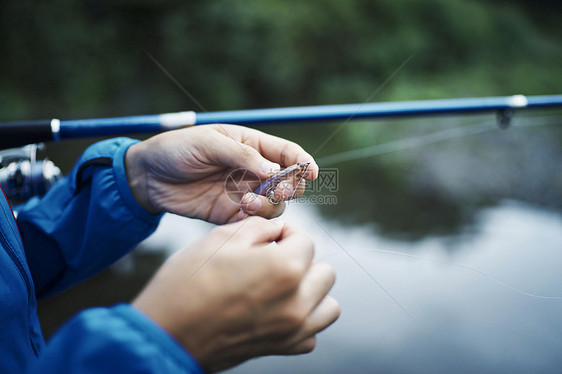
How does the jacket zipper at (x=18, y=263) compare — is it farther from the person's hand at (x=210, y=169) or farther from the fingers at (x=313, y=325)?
the fingers at (x=313, y=325)

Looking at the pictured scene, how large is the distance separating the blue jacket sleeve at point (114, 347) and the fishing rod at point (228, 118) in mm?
580

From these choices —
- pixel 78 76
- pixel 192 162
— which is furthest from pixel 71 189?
pixel 78 76

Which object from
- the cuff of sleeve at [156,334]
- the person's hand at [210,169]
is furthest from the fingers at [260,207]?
the cuff of sleeve at [156,334]

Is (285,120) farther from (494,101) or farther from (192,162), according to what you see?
(494,101)

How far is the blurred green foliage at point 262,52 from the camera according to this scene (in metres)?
2.25

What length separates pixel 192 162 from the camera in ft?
2.18

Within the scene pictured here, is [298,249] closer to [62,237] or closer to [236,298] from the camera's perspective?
[236,298]

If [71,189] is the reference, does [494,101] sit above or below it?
above

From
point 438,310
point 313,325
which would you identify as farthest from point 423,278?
point 313,325

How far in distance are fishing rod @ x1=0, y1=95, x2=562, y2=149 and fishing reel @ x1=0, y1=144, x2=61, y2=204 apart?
0.05 m

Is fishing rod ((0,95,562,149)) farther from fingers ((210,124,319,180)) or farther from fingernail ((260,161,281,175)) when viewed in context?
fingernail ((260,161,281,175))

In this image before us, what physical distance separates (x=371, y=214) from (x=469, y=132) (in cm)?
90

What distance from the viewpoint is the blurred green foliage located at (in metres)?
2.25

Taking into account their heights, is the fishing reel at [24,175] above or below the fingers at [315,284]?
below
